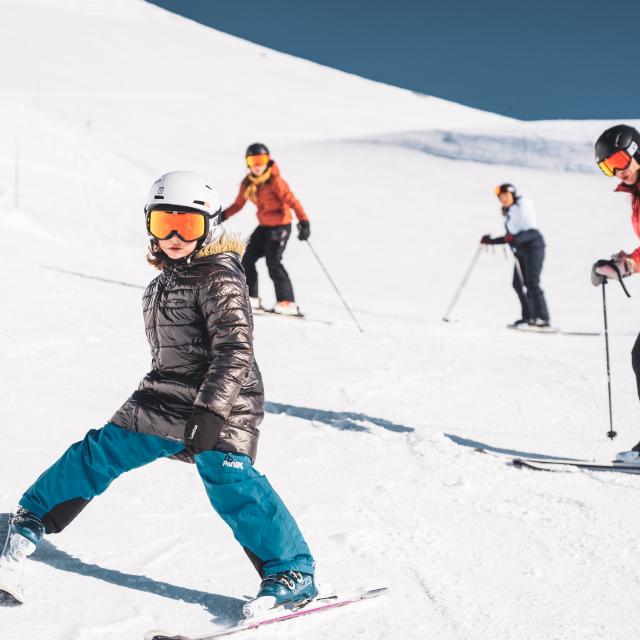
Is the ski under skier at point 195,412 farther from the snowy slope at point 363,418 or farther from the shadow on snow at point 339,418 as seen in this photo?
the shadow on snow at point 339,418

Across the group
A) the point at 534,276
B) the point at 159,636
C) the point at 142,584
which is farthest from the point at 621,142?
the point at 534,276

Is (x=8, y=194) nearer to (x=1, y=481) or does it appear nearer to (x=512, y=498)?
(x=1, y=481)

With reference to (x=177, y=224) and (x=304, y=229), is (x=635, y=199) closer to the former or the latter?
(x=177, y=224)

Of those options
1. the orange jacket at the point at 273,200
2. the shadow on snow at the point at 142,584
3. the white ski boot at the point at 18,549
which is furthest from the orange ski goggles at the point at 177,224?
the orange jacket at the point at 273,200

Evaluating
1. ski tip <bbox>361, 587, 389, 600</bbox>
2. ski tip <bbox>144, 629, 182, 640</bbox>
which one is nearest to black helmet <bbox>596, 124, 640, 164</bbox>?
ski tip <bbox>361, 587, 389, 600</bbox>

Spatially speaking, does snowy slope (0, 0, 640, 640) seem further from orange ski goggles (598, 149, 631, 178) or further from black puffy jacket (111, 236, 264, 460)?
orange ski goggles (598, 149, 631, 178)

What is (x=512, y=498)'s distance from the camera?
3.58 meters

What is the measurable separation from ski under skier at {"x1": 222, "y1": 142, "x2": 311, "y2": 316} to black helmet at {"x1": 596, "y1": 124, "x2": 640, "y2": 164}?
4486 millimetres

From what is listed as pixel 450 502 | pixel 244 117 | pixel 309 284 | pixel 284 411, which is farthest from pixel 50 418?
pixel 244 117

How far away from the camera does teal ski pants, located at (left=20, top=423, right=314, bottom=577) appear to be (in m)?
2.38

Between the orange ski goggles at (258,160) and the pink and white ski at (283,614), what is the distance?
596 cm

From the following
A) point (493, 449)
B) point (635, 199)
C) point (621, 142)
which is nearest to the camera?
point (621, 142)

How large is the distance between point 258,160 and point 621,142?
4679 mm

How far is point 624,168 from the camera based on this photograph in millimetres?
3893
